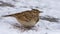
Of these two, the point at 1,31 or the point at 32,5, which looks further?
the point at 32,5

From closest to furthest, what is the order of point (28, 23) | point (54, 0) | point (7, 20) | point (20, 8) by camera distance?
point (28, 23) → point (7, 20) → point (20, 8) → point (54, 0)

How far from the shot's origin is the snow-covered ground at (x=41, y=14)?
3982mm

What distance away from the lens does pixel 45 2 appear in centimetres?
615

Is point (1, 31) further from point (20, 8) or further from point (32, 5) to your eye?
point (32, 5)

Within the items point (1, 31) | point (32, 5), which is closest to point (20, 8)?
point (32, 5)

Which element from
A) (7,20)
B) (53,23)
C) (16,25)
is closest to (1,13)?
(7,20)

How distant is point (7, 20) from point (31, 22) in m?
0.75

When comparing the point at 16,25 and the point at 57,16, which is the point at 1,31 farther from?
the point at 57,16

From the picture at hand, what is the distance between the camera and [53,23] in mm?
4484

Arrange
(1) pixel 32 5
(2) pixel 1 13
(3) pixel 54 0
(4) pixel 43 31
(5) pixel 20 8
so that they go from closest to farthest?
(4) pixel 43 31 < (2) pixel 1 13 < (5) pixel 20 8 < (1) pixel 32 5 < (3) pixel 54 0

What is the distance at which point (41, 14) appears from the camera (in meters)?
5.07

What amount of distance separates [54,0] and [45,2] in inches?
15.2

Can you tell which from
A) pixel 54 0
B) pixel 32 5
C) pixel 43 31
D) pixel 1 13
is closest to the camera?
pixel 43 31

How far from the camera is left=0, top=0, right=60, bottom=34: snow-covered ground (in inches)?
157
